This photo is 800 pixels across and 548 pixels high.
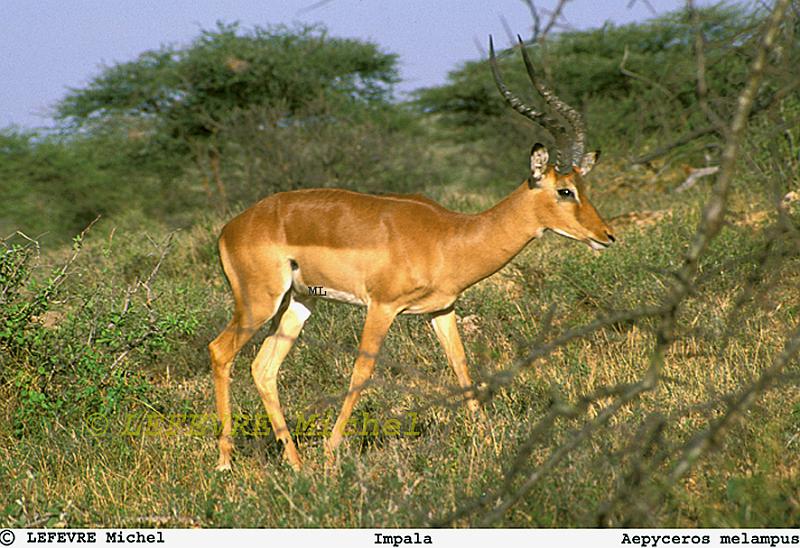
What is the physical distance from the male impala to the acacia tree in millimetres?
12811

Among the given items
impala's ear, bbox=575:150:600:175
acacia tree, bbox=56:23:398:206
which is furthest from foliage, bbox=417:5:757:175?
impala's ear, bbox=575:150:600:175

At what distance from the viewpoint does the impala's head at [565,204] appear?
15.4ft

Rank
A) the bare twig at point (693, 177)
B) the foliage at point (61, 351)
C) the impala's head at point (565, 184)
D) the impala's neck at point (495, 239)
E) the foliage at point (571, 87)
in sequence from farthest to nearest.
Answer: the foliage at point (571, 87) → the bare twig at point (693, 177) → the foliage at point (61, 351) → the impala's neck at point (495, 239) → the impala's head at point (565, 184)

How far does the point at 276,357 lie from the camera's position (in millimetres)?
5141

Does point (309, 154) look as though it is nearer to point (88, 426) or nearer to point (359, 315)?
point (359, 315)

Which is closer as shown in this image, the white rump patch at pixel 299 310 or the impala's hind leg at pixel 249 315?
the impala's hind leg at pixel 249 315

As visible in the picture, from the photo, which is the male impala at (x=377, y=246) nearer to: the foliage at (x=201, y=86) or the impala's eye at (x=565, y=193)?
the impala's eye at (x=565, y=193)

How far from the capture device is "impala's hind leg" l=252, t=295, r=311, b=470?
4.91m

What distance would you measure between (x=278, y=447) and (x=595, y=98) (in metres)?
14.9

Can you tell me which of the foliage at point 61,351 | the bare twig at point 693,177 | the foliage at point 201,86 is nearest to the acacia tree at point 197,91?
the foliage at point 201,86

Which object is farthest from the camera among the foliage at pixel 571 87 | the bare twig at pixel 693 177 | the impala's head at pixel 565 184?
the foliage at pixel 571 87

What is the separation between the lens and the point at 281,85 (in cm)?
1812

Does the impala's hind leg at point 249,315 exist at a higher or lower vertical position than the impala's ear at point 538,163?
lower

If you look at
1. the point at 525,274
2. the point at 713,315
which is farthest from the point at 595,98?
the point at 713,315
